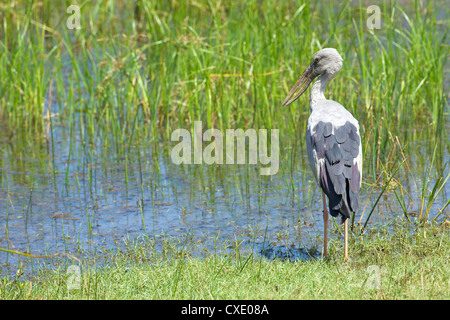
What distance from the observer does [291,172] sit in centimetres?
630

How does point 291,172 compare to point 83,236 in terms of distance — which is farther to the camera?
point 291,172

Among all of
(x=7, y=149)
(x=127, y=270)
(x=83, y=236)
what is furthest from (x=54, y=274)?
(x=7, y=149)

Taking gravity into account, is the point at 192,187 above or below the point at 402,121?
below

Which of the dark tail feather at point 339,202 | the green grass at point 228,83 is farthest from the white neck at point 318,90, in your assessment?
the green grass at point 228,83

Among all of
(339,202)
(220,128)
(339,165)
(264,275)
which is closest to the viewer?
(264,275)

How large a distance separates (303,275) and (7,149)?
4.34 m

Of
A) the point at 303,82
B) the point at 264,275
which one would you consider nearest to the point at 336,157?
the point at 264,275

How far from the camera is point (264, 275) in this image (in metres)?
4.40

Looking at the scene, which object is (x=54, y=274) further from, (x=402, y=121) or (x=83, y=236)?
(x=402, y=121)

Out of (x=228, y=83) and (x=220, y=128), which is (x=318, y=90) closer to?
(x=220, y=128)

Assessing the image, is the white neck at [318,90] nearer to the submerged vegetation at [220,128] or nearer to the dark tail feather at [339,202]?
the submerged vegetation at [220,128]

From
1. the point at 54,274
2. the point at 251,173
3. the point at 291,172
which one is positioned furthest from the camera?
the point at 251,173

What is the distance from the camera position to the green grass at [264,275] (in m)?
4.02

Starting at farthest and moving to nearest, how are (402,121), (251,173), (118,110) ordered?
(118,110), (402,121), (251,173)
